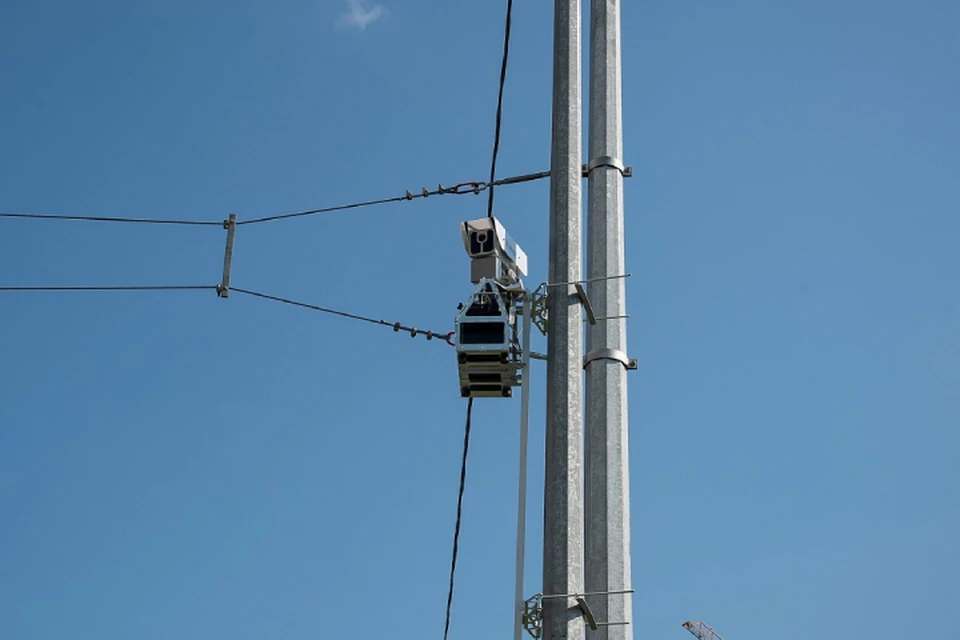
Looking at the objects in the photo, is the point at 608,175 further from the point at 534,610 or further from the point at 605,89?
the point at 534,610

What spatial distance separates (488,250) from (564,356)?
1585 millimetres

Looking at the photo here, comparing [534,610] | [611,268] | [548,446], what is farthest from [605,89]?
[534,610]

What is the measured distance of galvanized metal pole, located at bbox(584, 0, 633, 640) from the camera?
1125cm

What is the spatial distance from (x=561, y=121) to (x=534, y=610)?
178 inches

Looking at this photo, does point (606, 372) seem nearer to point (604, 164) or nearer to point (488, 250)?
point (488, 250)

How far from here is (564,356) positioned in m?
11.1

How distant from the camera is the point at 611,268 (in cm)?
1241

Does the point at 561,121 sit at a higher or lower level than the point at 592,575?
higher

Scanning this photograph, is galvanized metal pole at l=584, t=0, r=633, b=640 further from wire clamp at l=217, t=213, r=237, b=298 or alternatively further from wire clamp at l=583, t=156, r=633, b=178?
wire clamp at l=217, t=213, r=237, b=298

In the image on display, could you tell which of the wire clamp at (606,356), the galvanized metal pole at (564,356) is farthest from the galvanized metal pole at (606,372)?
the galvanized metal pole at (564,356)

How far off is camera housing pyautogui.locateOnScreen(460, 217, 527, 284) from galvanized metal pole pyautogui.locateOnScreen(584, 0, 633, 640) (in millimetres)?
819

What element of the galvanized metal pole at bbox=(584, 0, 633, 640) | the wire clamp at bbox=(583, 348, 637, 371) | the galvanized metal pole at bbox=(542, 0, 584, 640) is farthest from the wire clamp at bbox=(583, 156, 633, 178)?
the wire clamp at bbox=(583, 348, 637, 371)

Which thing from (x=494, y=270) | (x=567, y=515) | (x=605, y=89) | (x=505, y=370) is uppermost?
(x=605, y=89)

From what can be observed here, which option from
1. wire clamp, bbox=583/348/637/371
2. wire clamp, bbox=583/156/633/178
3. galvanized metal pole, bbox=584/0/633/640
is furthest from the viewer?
wire clamp, bbox=583/156/633/178
